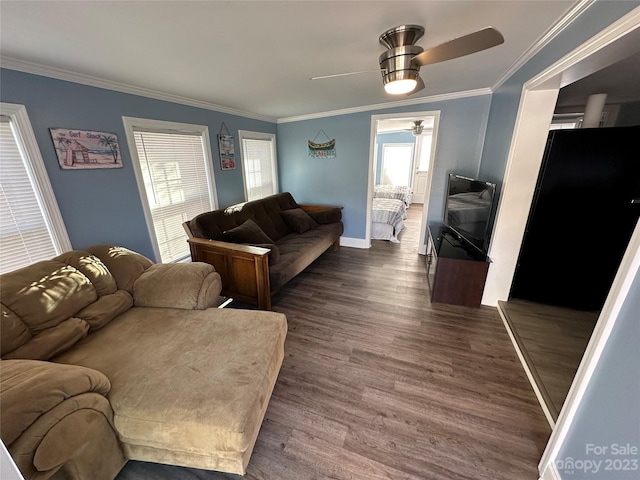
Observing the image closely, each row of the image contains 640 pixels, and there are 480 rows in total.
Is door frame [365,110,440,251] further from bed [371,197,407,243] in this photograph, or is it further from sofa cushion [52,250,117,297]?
sofa cushion [52,250,117,297]

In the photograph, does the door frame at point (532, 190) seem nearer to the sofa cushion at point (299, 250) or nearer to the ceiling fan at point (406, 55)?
the ceiling fan at point (406, 55)

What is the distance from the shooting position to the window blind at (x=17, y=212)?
5.56 ft

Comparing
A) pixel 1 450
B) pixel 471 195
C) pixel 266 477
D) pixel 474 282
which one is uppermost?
pixel 471 195

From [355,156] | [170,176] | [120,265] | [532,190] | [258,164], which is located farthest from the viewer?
[258,164]

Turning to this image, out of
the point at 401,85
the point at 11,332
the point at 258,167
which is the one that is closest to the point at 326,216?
the point at 258,167

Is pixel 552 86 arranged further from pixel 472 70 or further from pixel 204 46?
pixel 204 46

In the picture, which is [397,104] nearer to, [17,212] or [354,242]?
[354,242]

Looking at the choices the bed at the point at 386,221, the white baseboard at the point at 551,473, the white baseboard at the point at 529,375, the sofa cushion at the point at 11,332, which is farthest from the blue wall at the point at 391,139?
the sofa cushion at the point at 11,332

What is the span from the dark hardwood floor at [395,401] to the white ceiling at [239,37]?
222 centimetres

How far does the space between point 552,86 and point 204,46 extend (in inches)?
97.8

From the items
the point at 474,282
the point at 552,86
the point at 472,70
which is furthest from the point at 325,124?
the point at 474,282

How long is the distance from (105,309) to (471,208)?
10.8 feet

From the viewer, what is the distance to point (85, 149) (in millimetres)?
2047

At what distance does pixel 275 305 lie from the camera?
2621mm
